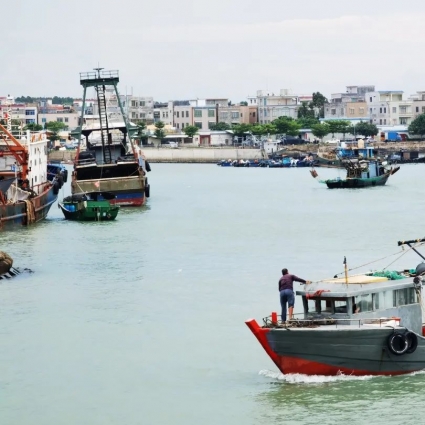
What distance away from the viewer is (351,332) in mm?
19672

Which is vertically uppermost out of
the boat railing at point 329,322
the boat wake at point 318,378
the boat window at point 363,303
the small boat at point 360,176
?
the boat window at point 363,303

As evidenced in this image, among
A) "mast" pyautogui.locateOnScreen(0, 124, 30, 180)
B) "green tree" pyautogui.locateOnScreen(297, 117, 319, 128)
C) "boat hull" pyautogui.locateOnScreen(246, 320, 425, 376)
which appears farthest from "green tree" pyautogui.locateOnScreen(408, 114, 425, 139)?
"boat hull" pyautogui.locateOnScreen(246, 320, 425, 376)

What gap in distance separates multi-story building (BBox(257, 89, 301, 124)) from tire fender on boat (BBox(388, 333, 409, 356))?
6154 inches

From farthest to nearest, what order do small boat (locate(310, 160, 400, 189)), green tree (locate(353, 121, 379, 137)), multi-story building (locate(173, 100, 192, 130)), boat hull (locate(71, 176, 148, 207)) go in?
1. multi-story building (locate(173, 100, 192, 130))
2. green tree (locate(353, 121, 379, 137))
3. small boat (locate(310, 160, 400, 189))
4. boat hull (locate(71, 176, 148, 207))

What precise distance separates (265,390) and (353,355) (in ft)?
5.51

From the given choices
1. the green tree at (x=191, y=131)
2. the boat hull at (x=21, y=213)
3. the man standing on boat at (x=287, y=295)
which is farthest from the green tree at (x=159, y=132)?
the man standing on boat at (x=287, y=295)

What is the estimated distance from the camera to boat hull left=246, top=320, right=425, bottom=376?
19.8m

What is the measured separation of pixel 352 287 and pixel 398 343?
119 cm

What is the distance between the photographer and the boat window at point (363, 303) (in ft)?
66.0

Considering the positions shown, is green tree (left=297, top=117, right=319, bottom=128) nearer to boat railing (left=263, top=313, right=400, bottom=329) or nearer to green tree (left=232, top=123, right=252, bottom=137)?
green tree (left=232, top=123, right=252, bottom=137)

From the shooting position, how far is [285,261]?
125ft

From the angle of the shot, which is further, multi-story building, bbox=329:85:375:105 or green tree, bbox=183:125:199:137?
multi-story building, bbox=329:85:375:105

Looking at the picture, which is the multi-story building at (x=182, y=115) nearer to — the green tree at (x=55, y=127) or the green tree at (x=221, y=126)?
the green tree at (x=221, y=126)

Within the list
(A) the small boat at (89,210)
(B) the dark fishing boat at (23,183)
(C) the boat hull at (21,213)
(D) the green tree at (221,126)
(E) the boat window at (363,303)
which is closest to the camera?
(E) the boat window at (363,303)
